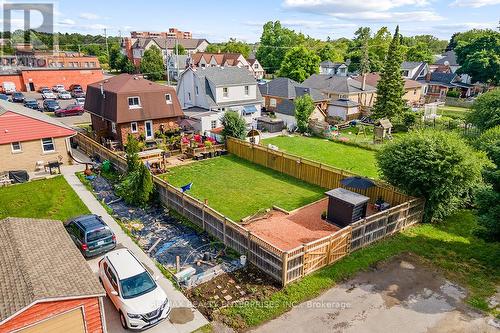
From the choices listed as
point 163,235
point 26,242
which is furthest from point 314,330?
point 26,242

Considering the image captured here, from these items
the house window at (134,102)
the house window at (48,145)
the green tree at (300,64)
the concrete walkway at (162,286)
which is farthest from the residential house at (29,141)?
the green tree at (300,64)

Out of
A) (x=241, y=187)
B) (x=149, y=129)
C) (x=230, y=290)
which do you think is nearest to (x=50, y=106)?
(x=149, y=129)

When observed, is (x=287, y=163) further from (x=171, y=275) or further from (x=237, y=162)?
(x=171, y=275)

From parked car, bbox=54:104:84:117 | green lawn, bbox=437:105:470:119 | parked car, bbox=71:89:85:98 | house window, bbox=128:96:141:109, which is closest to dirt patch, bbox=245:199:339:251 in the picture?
house window, bbox=128:96:141:109

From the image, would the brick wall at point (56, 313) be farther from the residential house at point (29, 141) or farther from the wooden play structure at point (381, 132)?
the wooden play structure at point (381, 132)

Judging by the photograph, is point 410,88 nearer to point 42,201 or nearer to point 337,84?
point 337,84

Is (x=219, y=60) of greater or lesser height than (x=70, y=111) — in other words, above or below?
above
